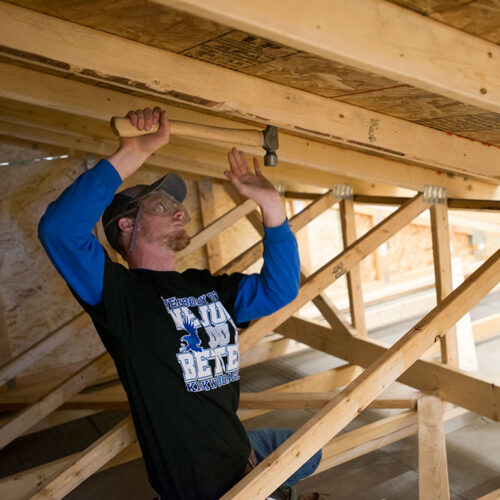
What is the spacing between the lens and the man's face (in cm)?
189

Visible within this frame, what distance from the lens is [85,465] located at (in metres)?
2.11

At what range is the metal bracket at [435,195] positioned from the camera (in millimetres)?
3148

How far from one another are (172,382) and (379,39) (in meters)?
1.11

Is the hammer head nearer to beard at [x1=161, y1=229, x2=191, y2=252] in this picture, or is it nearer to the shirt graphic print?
beard at [x1=161, y1=229, x2=191, y2=252]

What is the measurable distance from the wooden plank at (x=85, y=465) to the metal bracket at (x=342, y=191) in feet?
7.26

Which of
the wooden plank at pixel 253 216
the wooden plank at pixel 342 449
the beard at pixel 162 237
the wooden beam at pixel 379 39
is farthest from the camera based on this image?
the wooden plank at pixel 253 216

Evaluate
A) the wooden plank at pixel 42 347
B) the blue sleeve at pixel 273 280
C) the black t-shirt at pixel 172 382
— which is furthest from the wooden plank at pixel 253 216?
the black t-shirt at pixel 172 382

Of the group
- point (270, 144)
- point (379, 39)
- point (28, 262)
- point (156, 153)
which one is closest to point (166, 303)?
point (270, 144)

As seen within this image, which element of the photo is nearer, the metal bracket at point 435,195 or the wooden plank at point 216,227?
the metal bracket at point 435,195

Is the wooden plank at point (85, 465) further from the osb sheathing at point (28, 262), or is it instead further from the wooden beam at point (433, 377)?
the osb sheathing at point (28, 262)

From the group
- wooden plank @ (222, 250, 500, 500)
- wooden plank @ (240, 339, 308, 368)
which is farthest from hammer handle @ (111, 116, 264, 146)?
wooden plank @ (240, 339, 308, 368)

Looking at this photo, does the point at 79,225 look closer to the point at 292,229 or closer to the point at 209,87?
the point at 209,87

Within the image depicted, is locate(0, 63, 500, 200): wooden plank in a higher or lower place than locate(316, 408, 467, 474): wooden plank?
higher

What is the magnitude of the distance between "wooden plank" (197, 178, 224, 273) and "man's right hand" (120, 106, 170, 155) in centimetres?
336
